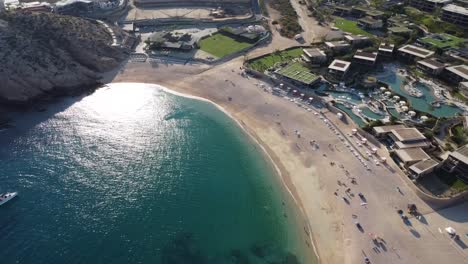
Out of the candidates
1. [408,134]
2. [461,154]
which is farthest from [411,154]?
[461,154]

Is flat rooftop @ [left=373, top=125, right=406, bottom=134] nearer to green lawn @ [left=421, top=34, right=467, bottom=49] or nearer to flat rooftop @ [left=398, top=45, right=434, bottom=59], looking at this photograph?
flat rooftop @ [left=398, top=45, right=434, bottom=59]

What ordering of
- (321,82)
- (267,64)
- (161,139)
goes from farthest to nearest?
(267,64) → (321,82) → (161,139)

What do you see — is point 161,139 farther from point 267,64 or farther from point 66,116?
point 267,64

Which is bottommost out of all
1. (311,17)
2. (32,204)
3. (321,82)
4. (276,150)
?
(32,204)

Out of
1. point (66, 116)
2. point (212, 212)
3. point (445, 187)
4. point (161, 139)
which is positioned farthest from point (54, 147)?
point (445, 187)

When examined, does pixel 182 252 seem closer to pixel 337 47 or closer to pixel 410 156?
pixel 410 156
